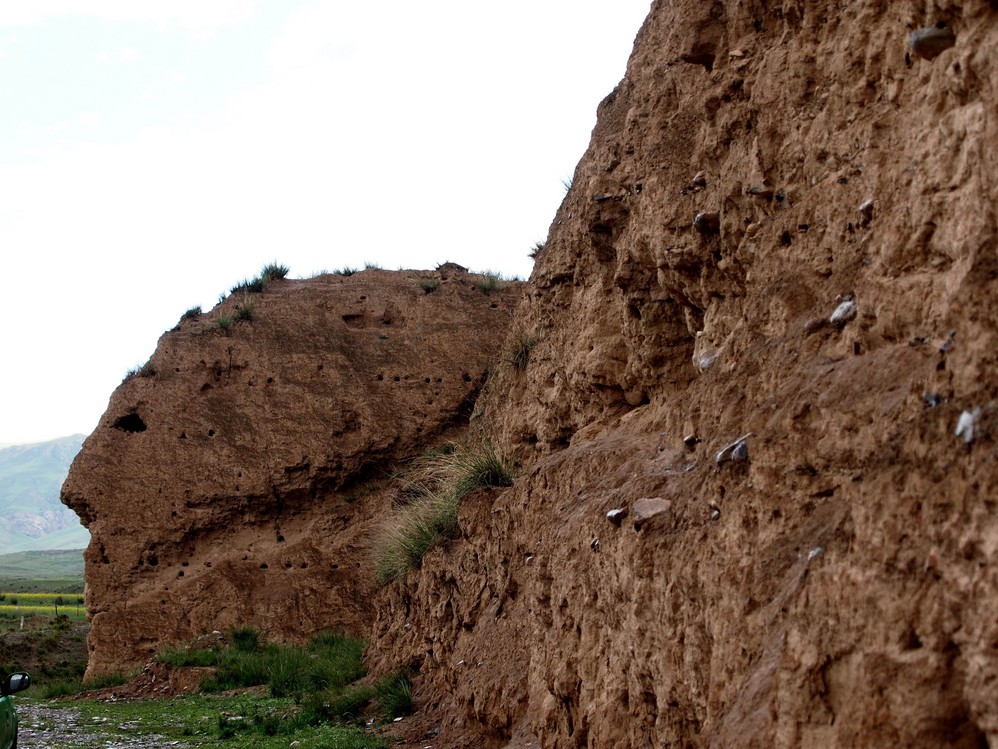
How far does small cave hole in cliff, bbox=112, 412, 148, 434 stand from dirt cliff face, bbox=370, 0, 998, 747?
39.0 feet

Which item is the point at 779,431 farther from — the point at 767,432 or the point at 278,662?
the point at 278,662

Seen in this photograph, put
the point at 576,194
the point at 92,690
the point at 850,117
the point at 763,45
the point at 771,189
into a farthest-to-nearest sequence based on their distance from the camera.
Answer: the point at 92,690
the point at 576,194
the point at 763,45
the point at 771,189
the point at 850,117

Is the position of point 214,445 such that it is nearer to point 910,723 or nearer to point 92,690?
point 92,690

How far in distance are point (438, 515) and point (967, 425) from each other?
10.3 meters

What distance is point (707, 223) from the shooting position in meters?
7.71

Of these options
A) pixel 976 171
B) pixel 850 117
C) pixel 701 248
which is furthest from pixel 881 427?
pixel 701 248

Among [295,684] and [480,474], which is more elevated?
[480,474]

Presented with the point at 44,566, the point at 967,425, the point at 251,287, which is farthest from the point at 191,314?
the point at 44,566

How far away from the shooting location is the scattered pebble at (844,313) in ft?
15.7

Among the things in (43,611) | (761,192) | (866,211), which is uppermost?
(761,192)

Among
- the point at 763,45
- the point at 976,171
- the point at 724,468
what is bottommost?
the point at 724,468

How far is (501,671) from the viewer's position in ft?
30.4

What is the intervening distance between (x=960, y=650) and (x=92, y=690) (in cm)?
1738

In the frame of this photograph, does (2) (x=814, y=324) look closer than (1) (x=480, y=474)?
Yes
